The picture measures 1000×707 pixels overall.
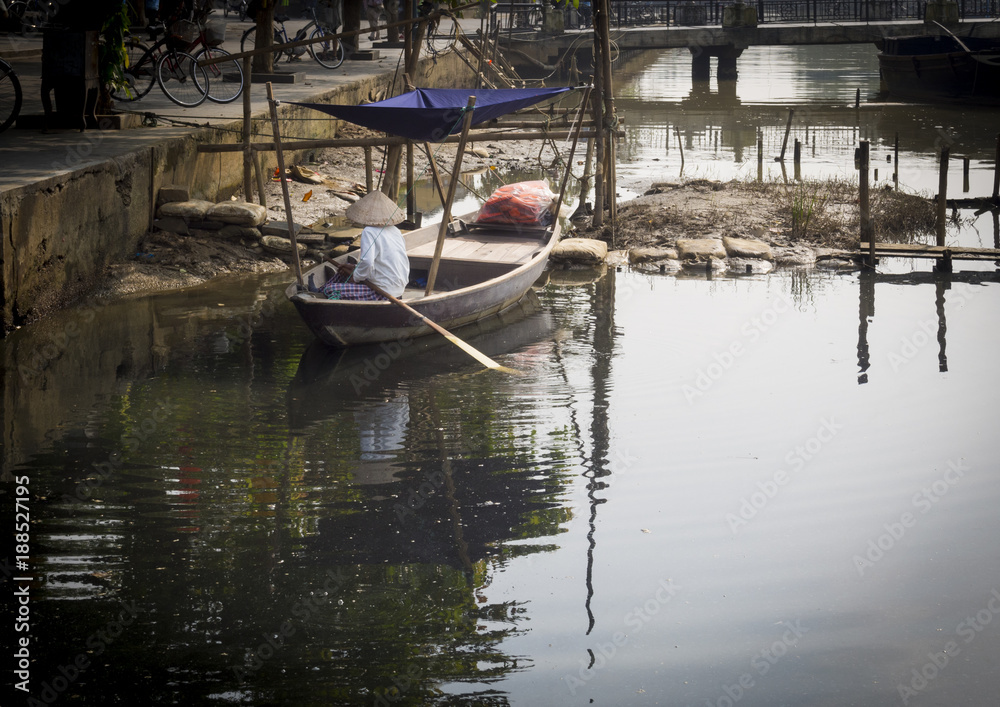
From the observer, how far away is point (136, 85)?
14.1 m

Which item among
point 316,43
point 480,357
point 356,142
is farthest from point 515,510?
point 316,43

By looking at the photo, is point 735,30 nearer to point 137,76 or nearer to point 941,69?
point 941,69

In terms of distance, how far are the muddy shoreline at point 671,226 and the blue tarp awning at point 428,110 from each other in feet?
7.75

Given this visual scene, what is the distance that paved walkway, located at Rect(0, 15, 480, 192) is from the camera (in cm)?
876

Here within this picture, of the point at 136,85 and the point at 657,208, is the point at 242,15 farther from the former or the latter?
the point at 657,208

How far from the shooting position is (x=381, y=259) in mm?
7582

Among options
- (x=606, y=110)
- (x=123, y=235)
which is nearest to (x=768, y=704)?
(x=123, y=235)

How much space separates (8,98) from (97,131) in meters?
2.76

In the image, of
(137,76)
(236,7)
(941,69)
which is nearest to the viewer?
(137,76)

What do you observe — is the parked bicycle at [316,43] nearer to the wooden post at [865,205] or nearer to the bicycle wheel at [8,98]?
the bicycle wheel at [8,98]

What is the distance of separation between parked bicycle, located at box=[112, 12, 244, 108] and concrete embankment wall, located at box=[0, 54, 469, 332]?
1647 mm

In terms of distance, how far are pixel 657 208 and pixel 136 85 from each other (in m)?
7.64

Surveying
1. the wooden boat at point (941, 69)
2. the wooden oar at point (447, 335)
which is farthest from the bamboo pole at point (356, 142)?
the wooden boat at point (941, 69)

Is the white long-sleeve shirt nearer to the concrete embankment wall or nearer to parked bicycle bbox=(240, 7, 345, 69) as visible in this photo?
the concrete embankment wall
